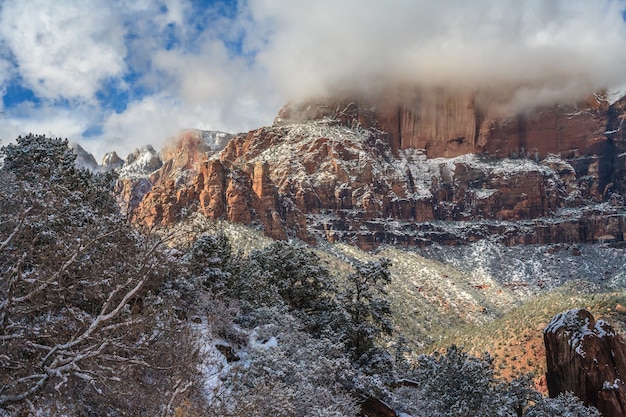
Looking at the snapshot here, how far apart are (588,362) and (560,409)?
7937 mm

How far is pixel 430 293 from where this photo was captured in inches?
4358

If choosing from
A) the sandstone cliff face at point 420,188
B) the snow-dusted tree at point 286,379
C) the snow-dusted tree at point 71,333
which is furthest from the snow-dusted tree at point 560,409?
the sandstone cliff face at point 420,188

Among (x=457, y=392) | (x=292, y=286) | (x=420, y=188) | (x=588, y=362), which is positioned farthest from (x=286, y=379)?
(x=420, y=188)

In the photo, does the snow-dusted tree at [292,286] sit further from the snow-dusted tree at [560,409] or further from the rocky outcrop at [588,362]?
the rocky outcrop at [588,362]

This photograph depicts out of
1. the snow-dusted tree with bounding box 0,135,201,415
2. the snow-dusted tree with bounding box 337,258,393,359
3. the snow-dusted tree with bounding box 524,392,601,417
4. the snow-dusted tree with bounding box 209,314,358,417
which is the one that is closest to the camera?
the snow-dusted tree with bounding box 0,135,201,415

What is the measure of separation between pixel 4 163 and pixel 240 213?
280 ft

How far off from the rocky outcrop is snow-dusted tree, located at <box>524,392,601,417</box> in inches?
159

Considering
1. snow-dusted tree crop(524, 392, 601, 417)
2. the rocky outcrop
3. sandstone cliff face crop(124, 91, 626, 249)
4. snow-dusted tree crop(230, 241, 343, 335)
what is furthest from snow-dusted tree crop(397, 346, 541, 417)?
sandstone cliff face crop(124, 91, 626, 249)

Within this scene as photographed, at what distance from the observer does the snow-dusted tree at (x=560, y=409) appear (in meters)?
24.9

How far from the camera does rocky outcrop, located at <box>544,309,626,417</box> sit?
99.7 ft

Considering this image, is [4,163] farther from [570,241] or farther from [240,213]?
[570,241]

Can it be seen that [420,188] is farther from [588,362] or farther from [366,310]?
[366,310]

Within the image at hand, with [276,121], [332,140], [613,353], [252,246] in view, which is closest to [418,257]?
[332,140]

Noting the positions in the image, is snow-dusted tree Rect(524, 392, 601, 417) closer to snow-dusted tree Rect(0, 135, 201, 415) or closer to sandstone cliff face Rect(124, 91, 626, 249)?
snow-dusted tree Rect(0, 135, 201, 415)
